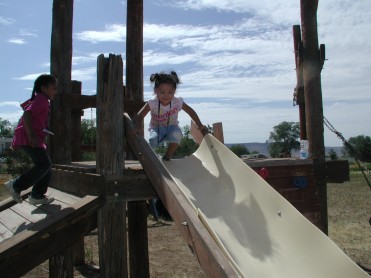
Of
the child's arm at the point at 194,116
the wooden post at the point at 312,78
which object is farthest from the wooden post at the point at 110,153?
the wooden post at the point at 312,78

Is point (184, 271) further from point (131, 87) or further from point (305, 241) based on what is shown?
point (305, 241)

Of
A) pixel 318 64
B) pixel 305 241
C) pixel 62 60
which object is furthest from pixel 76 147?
pixel 305 241

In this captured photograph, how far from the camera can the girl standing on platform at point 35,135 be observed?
3.98m

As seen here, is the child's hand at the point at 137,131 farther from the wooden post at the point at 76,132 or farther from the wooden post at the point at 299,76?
the wooden post at the point at 76,132

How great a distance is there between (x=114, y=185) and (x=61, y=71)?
6.01ft

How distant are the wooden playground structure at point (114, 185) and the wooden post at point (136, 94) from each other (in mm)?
12

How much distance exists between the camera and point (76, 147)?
690 cm

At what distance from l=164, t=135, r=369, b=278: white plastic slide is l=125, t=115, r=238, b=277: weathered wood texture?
0.25ft

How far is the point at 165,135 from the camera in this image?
462 centimetres

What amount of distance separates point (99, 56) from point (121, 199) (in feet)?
4.19

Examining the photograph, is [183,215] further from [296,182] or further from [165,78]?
[296,182]

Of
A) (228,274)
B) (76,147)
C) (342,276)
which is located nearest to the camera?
(228,274)

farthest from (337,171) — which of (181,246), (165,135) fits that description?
(181,246)

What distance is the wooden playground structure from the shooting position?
3.34 meters
